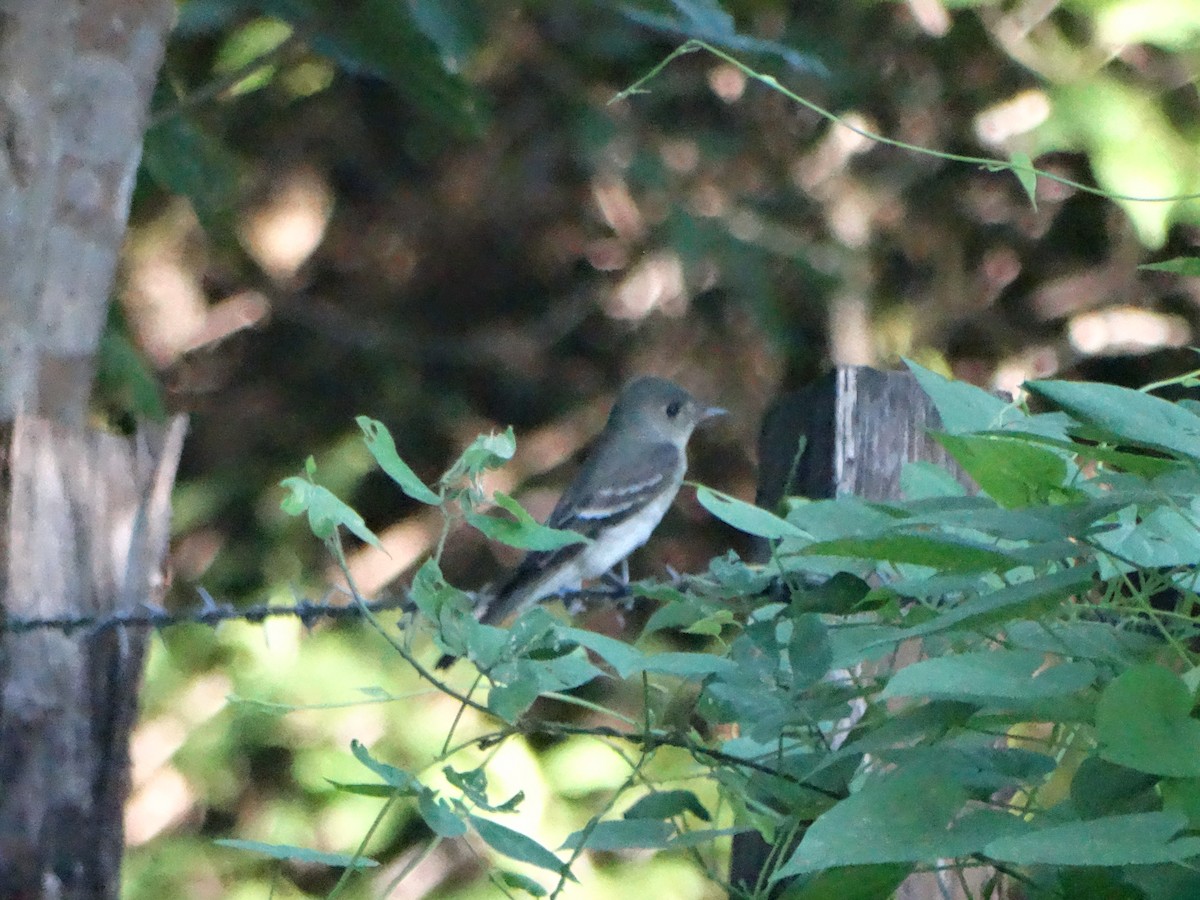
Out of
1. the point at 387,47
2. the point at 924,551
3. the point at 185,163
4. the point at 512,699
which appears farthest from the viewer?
the point at 185,163

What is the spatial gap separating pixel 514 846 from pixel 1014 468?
343mm

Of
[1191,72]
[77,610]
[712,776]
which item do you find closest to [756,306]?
[1191,72]

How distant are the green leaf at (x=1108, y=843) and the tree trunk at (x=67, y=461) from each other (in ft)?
5.73

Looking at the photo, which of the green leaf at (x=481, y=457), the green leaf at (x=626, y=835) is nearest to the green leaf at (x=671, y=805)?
the green leaf at (x=626, y=835)

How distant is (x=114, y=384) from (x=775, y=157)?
2.32m

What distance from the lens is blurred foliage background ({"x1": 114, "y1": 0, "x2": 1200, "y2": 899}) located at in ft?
12.6

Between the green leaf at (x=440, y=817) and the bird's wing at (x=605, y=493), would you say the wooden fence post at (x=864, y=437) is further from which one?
the bird's wing at (x=605, y=493)

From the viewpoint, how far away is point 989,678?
2.21ft

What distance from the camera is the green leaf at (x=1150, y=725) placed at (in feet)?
1.92

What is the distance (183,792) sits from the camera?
13.3 feet

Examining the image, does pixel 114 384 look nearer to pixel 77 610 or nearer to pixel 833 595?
pixel 77 610

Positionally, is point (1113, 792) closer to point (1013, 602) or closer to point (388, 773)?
point (1013, 602)

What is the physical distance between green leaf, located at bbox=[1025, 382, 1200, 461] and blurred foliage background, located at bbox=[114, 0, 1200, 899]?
9.81 feet

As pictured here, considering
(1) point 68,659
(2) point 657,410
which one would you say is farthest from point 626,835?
(2) point 657,410
